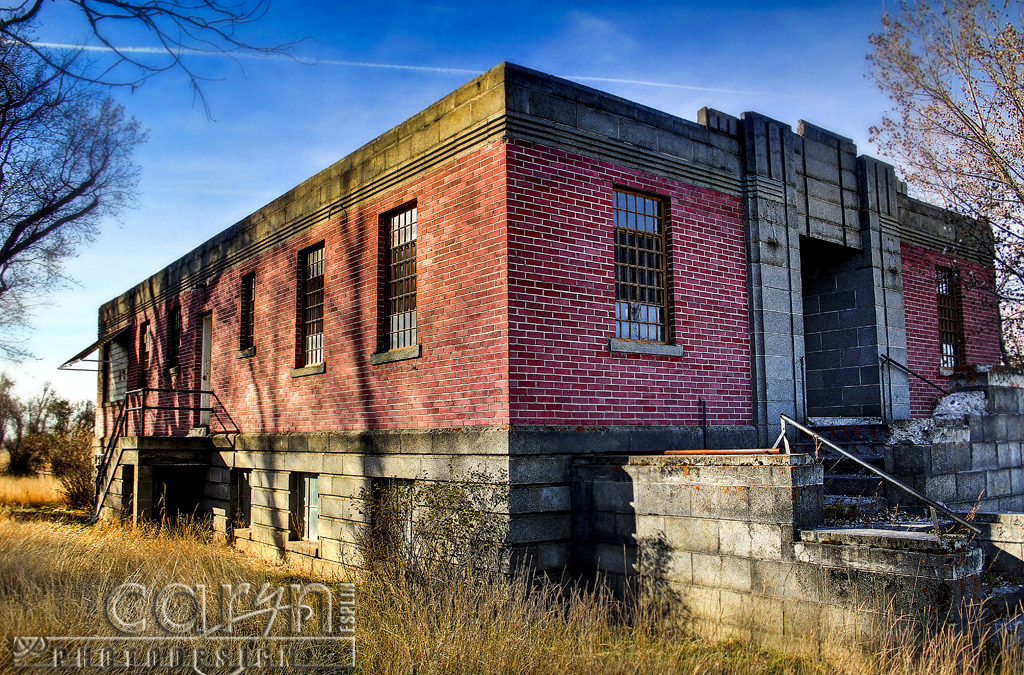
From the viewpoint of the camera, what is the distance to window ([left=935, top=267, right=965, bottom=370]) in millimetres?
15664

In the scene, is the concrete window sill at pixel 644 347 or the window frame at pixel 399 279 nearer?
the concrete window sill at pixel 644 347

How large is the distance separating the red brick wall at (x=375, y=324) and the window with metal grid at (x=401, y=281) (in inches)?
9.0

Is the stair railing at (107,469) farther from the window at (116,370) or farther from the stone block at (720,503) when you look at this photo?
the stone block at (720,503)

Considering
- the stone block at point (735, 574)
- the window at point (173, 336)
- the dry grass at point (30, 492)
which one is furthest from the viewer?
the dry grass at point (30, 492)

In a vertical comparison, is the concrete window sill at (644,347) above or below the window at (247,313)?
below

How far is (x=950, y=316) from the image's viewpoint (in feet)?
52.2

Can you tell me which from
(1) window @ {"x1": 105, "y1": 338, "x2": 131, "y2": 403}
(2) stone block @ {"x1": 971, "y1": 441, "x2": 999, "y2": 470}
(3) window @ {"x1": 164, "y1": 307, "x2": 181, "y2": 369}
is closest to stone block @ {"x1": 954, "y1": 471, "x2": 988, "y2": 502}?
(2) stone block @ {"x1": 971, "y1": 441, "x2": 999, "y2": 470}

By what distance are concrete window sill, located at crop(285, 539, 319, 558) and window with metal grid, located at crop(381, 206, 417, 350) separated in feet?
12.2

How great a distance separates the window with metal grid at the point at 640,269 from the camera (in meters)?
A: 10.7

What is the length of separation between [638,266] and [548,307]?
182cm

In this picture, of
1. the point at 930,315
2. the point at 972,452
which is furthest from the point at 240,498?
the point at 930,315

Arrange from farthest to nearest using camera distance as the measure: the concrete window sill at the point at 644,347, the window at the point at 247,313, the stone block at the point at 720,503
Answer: the window at the point at 247,313 → the concrete window sill at the point at 644,347 → the stone block at the point at 720,503

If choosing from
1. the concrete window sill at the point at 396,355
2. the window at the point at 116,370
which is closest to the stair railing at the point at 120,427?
the window at the point at 116,370

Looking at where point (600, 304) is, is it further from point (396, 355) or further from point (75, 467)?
point (75, 467)
